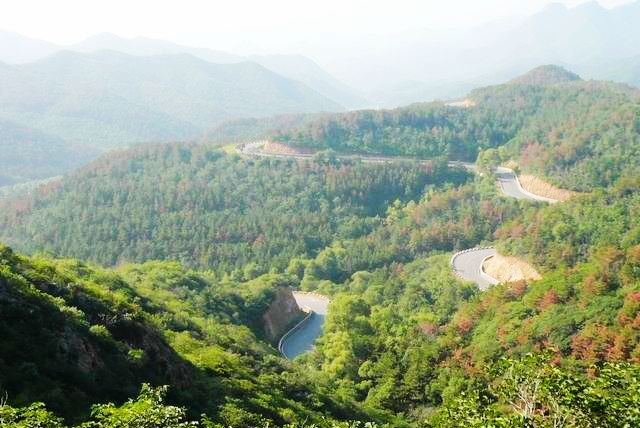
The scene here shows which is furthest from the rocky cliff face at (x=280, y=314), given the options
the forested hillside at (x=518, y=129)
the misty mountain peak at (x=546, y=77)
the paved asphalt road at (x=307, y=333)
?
the misty mountain peak at (x=546, y=77)

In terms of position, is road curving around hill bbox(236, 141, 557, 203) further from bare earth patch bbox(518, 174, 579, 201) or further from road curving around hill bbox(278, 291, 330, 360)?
road curving around hill bbox(278, 291, 330, 360)

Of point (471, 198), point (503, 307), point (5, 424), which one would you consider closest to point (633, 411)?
A: point (5, 424)

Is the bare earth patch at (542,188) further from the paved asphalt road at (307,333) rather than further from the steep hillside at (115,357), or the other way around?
the steep hillside at (115,357)

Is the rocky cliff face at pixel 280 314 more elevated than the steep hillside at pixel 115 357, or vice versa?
the steep hillside at pixel 115 357

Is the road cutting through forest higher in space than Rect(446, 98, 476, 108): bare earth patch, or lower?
lower

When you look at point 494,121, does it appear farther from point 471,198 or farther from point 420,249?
point 420,249

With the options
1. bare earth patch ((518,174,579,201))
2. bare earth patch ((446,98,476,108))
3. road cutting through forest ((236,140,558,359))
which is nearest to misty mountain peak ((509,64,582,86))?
bare earth patch ((446,98,476,108))

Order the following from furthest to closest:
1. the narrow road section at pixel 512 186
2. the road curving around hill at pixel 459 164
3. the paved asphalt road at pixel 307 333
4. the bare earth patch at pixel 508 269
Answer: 1. the road curving around hill at pixel 459 164
2. the narrow road section at pixel 512 186
3. the bare earth patch at pixel 508 269
4. the paved asphalt road at pixel 307 333
